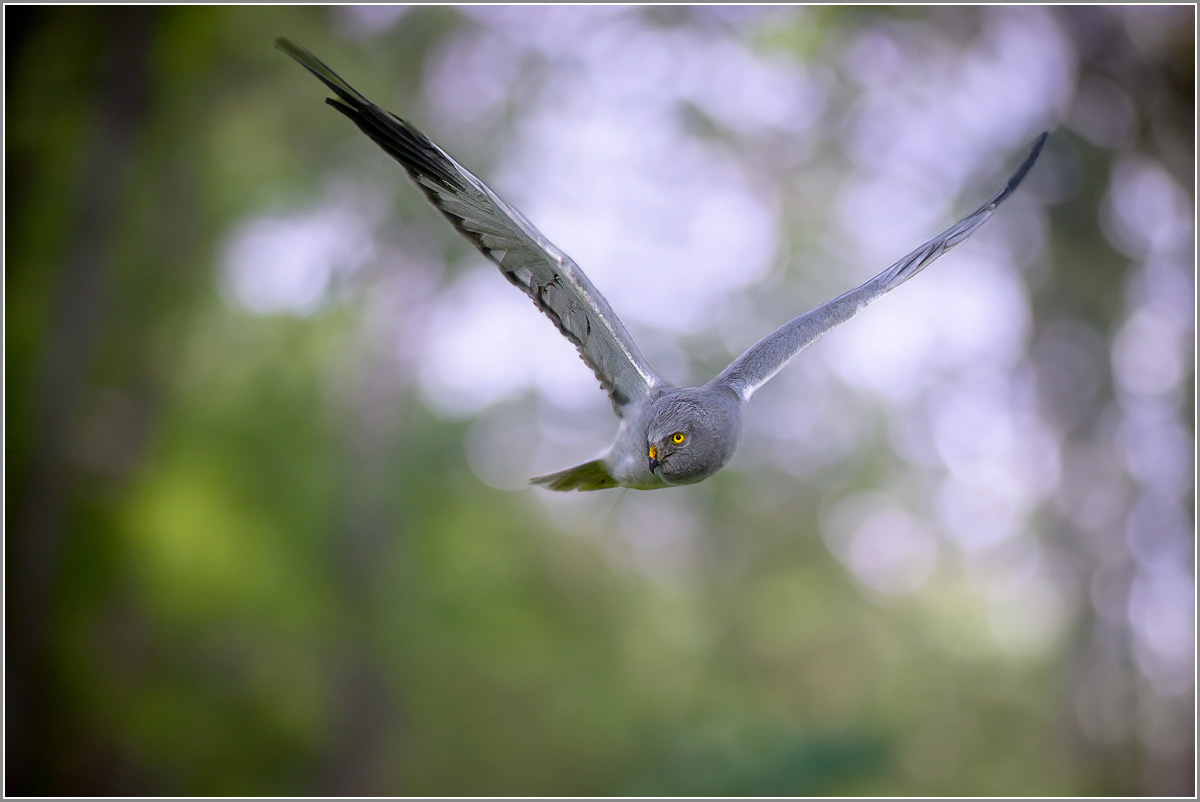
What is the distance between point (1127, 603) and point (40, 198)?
14778mm

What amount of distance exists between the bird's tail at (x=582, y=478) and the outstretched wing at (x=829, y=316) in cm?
48

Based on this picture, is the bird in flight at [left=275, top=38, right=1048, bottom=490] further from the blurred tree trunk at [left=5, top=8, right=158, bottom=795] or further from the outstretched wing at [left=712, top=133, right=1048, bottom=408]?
the blurred tree trunk at [left=5, top=8, right=158, bottom=795]

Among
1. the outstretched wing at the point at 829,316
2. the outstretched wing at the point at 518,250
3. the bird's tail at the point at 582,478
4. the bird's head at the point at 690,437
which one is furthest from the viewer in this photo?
the bird's tail at the point at 582,478

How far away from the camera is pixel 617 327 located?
254cm

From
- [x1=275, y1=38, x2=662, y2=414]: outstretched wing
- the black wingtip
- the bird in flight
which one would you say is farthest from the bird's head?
the black wingtip

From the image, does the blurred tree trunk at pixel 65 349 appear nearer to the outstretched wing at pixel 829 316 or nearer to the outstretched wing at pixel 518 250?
the outstretched wing at pixel 518 250

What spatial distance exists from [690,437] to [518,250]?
88 cm

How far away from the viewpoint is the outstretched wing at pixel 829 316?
2666 millimetres

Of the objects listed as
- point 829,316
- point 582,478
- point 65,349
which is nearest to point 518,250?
point 582,478

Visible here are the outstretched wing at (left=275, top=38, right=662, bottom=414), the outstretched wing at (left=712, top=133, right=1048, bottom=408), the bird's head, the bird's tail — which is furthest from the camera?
the bird's tail

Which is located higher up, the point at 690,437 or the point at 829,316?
the point at 829,316

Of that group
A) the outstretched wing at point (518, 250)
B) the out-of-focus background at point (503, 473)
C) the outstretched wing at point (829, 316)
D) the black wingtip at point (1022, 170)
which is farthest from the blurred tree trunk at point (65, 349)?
the black wingtip at point (1022, 170)

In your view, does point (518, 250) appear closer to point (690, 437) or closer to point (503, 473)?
point (690, 437)

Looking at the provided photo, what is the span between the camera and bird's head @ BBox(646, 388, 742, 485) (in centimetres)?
220
